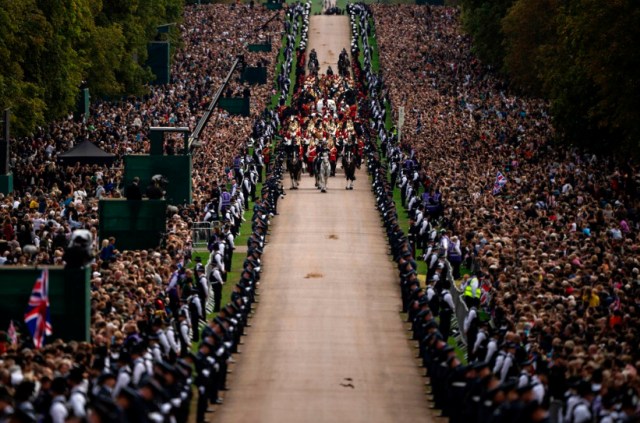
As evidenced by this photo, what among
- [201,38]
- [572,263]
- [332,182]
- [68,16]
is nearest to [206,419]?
[572,263]

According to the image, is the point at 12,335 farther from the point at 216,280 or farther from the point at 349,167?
the point at 349,167

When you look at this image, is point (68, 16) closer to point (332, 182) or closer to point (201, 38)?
point (332, 182)

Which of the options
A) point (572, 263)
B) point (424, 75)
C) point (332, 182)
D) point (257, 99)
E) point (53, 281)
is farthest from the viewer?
point (424, 75)

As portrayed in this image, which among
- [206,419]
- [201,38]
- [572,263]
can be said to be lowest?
[206,419]

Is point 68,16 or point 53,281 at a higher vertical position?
point 68,16

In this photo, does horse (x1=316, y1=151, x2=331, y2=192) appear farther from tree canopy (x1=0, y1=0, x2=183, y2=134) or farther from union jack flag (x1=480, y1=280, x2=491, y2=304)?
union jack flag (x1=480, y1=280, x2=491, y2=304)

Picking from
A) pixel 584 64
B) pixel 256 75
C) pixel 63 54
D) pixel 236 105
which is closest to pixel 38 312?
pixel 584 64

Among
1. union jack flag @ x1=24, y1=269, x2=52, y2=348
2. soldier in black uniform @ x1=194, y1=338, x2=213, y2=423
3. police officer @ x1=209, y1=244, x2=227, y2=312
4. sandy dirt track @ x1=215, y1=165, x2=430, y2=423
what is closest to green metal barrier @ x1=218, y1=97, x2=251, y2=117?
sandy dirt track @ x1=215, y1=165, x2=430, y2=423
